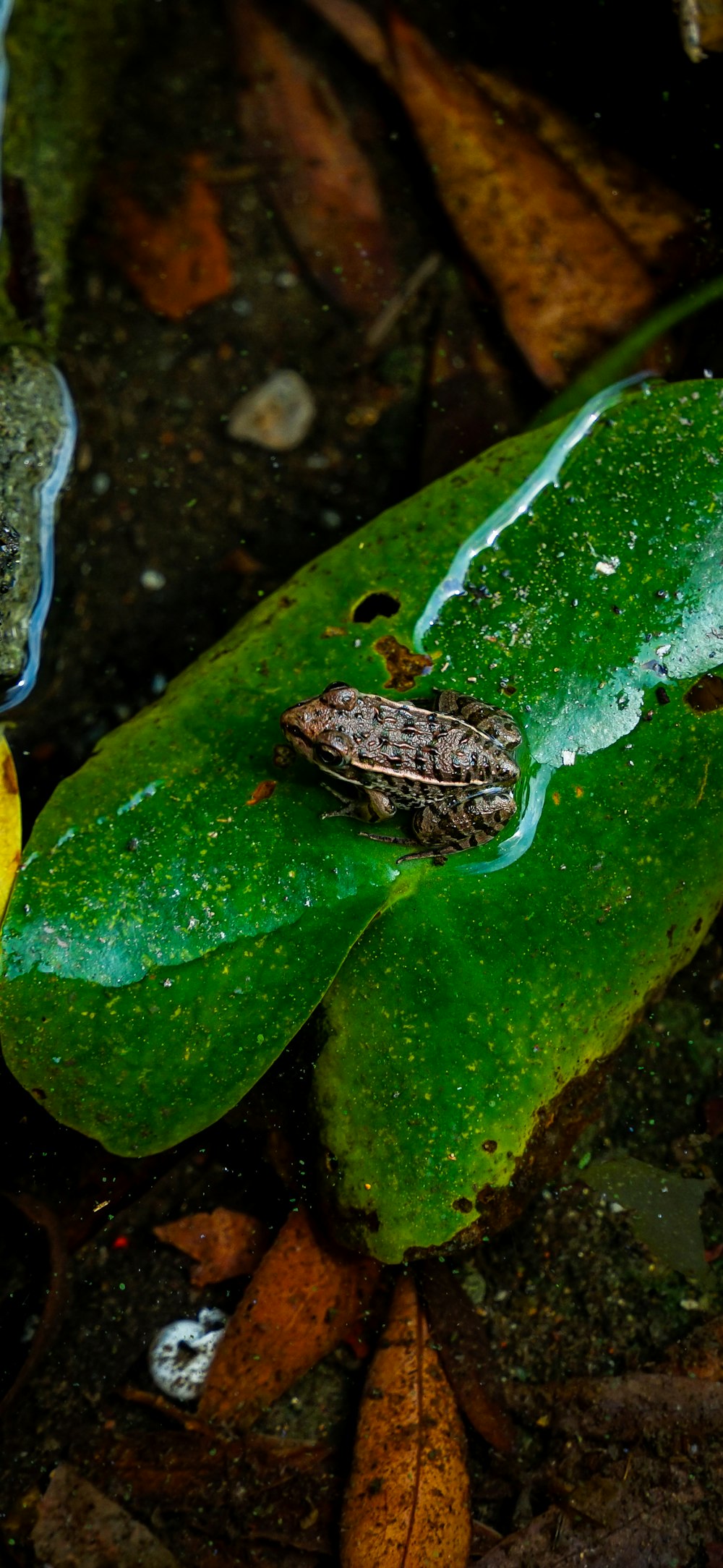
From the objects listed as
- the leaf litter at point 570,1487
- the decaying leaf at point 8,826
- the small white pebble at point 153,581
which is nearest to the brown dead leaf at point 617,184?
the small white pebble at point 153,581

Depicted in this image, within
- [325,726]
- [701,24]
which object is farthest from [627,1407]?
[701,24]

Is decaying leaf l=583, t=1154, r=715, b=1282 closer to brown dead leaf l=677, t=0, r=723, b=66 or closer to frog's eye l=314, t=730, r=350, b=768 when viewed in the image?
frog's eye l=314, t=730, r=350, b=768

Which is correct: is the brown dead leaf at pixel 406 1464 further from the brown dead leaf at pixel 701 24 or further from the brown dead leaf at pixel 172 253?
the brown dead leaf at pixel 701 24

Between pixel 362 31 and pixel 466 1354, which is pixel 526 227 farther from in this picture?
pixel 466 1354

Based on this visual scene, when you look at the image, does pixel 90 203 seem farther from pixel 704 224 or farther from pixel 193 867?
pixel 193 867

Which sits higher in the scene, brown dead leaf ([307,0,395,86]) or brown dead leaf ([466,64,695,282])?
brown dead leaf ([307,0,395,86])

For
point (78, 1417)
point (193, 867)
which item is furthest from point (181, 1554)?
point (193, 867)

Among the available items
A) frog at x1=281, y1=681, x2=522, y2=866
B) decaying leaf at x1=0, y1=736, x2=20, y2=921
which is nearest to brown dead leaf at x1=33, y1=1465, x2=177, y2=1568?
decaying leaf at x1=0, y1=736, x2=20, y2=921
